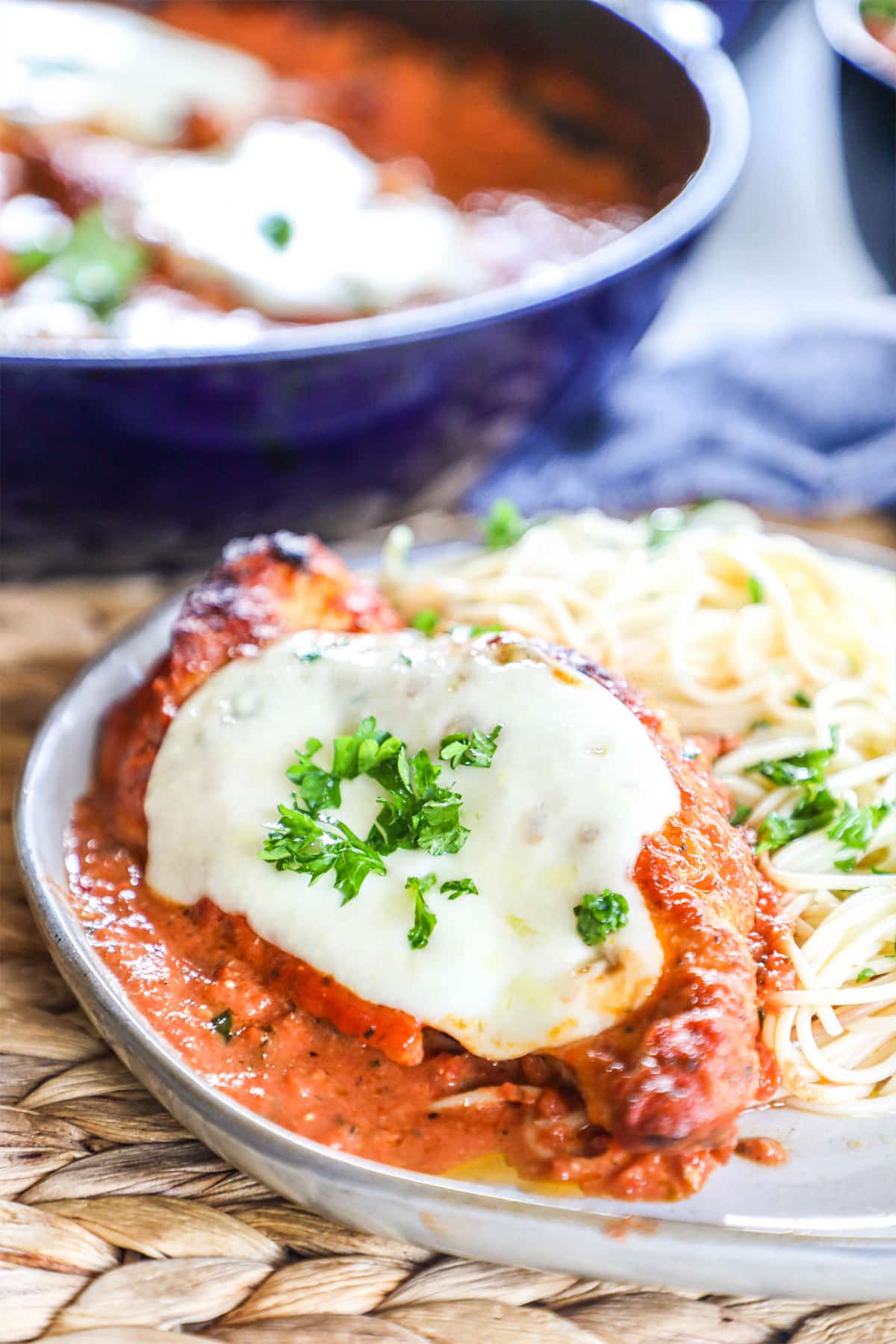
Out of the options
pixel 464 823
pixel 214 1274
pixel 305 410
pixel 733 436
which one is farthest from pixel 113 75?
pixel 214 1274

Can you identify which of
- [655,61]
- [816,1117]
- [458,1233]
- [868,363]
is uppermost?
[655,61]

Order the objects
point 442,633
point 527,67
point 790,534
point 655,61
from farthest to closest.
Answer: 1. point 527,67
2. point 655,61
3. point 790,534
4. point 442,633

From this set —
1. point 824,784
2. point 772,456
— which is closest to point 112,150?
point 772,456

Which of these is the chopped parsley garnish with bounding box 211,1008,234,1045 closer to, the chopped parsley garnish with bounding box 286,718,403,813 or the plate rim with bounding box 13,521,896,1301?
the plate rim with bounding box 13,521,896,1301

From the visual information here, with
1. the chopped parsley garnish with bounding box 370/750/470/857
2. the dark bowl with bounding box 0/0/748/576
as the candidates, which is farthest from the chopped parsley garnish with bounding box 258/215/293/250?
the chopped parsley garnish with bounding box 370/750/470/857

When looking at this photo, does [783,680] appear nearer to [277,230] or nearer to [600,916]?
[600,916]

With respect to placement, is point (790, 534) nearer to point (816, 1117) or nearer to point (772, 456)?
point (772, 456)
